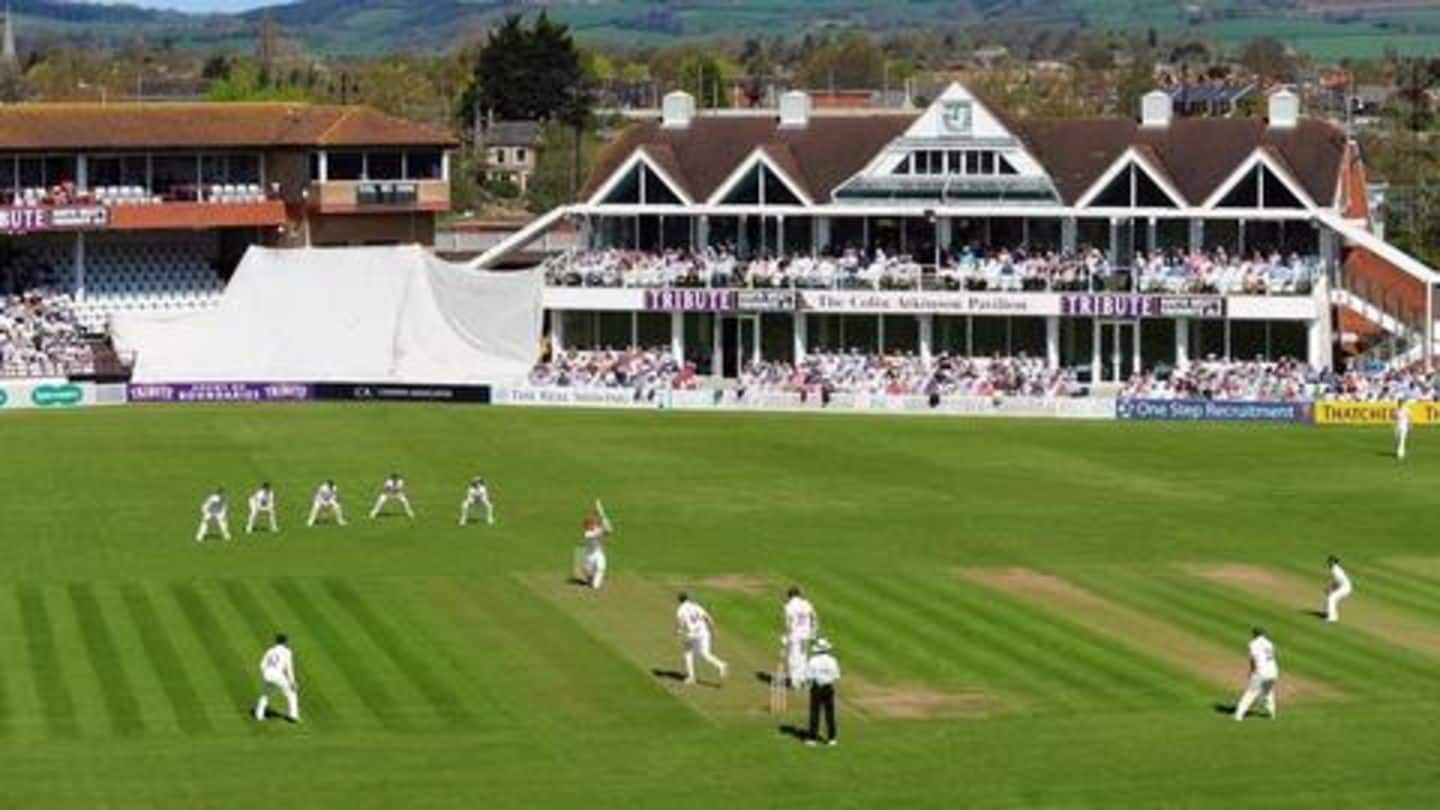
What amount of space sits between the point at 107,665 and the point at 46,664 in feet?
2.26

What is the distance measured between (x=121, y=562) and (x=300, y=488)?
10.1 meters

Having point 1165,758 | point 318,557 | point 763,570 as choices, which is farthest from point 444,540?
point 1165,758

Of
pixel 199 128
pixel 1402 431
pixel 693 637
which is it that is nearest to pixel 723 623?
pixel 693 637

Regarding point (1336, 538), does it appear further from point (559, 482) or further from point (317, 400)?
point (317, 400)

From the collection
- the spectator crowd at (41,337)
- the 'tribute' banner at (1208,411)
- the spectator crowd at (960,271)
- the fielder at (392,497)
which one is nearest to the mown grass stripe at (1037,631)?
the fielder at (392,497)

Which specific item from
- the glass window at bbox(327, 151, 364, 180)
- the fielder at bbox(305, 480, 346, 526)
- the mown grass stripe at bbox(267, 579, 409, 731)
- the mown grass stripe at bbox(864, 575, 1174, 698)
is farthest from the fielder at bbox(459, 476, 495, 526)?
the glass window at bbox(327, 151, 364, 180)

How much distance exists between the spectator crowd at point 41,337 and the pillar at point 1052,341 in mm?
23078

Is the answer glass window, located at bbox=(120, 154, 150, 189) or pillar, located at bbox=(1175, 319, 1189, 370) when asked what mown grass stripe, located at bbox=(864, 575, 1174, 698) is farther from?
glass window, located at bbox=(120, 154, 150, 189)

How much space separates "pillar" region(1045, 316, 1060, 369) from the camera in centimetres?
7662

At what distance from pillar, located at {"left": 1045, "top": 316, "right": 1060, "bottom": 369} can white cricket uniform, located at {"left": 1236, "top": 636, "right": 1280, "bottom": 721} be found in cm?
4331

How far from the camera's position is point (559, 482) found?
55656mm

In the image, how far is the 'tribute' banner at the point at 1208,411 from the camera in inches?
2717

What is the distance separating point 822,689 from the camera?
3131cm

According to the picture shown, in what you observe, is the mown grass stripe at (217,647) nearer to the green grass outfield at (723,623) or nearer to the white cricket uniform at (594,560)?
the green grass outfield at (723,623)
